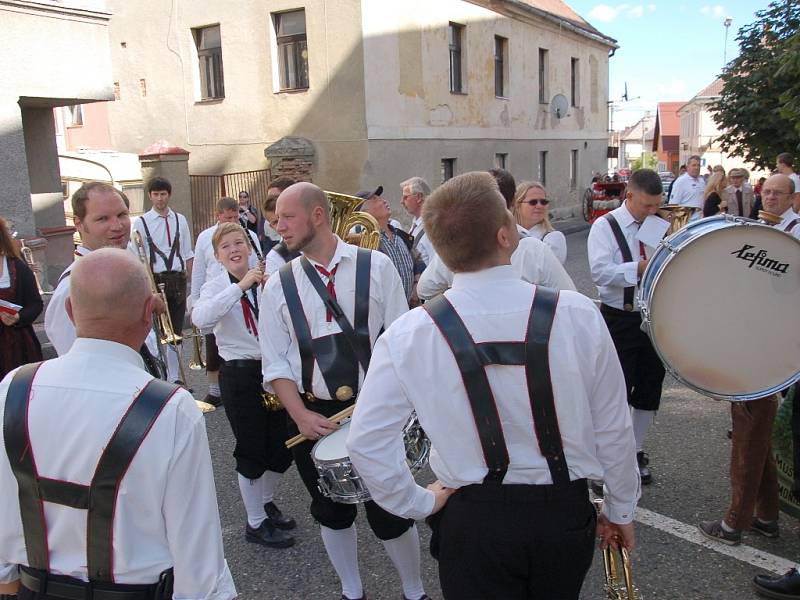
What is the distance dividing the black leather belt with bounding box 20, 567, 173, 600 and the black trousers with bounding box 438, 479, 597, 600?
75cm

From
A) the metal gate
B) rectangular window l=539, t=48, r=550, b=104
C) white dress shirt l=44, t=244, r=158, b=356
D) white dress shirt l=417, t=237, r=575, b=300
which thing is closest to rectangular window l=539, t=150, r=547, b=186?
rectangular window l=539, t=48, r=550, b=104

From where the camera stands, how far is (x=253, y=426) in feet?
12.2

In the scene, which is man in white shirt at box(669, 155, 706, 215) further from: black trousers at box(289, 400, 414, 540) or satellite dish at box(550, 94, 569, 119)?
black trousers at box(289, 400, 414, 540)

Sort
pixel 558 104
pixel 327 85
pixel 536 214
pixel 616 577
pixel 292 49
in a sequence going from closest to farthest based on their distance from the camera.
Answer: pixel 616 577
pixel 536 214
pixel 327 85
pixel 292 49
pixel 558 104

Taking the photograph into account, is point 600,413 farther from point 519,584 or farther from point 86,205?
point 86,205

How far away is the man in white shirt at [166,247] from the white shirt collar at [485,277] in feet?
17.6

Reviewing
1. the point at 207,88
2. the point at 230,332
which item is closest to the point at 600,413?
the point at 230,332

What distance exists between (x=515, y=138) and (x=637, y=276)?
731 inches

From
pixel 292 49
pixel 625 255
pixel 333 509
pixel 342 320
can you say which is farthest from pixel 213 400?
pixel 292 49

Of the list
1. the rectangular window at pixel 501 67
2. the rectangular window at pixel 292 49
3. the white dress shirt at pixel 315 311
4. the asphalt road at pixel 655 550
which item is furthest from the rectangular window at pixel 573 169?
the white dress shirt at pixel 315 311

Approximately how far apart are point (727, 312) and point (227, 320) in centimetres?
259

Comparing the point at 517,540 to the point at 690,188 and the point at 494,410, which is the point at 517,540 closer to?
the point at 494,410

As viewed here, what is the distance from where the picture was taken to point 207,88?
56.9 ft

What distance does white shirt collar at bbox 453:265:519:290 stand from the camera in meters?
1.88
